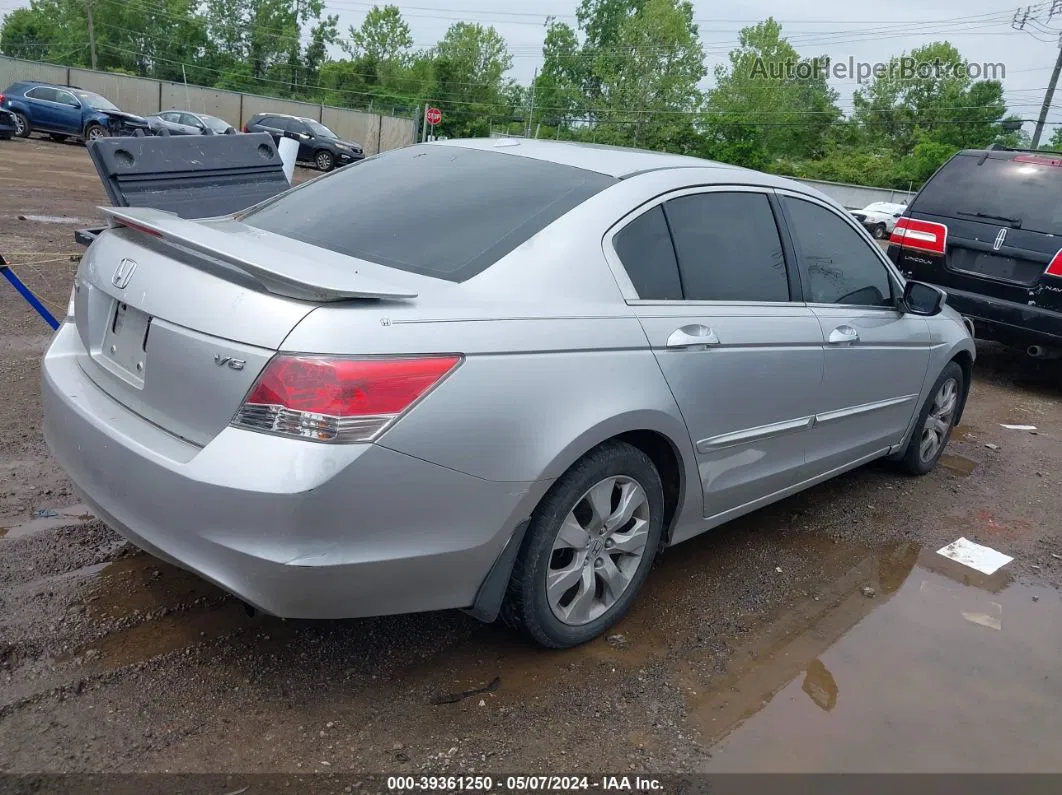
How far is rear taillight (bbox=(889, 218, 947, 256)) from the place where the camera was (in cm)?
761

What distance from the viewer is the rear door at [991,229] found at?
23.2ft

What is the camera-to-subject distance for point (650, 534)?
319cm

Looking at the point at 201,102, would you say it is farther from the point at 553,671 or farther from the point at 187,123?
the point at 553,671

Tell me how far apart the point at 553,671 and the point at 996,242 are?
605 centimetres

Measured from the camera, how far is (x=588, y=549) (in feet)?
9.64

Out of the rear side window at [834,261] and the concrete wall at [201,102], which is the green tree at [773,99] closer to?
the concrete wall at [201,102]

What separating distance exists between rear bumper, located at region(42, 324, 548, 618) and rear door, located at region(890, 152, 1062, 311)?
604 centimetres

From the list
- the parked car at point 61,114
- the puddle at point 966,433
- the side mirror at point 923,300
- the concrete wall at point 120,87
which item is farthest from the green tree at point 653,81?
the side mirror at point 923,300

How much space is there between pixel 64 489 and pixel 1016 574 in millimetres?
4206

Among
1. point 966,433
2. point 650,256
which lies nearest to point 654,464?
point 650,256

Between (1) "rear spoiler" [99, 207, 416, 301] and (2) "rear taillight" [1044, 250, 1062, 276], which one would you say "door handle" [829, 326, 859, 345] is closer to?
(1) "rear spoiler" [99, 207, 416, 301]

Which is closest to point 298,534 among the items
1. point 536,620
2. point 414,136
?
point 536,620

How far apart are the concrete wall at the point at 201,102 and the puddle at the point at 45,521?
3665cm

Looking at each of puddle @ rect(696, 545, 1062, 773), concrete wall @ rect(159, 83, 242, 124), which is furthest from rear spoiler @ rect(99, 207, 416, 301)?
concrete wall @ rect(159, 83, 242, 124)
